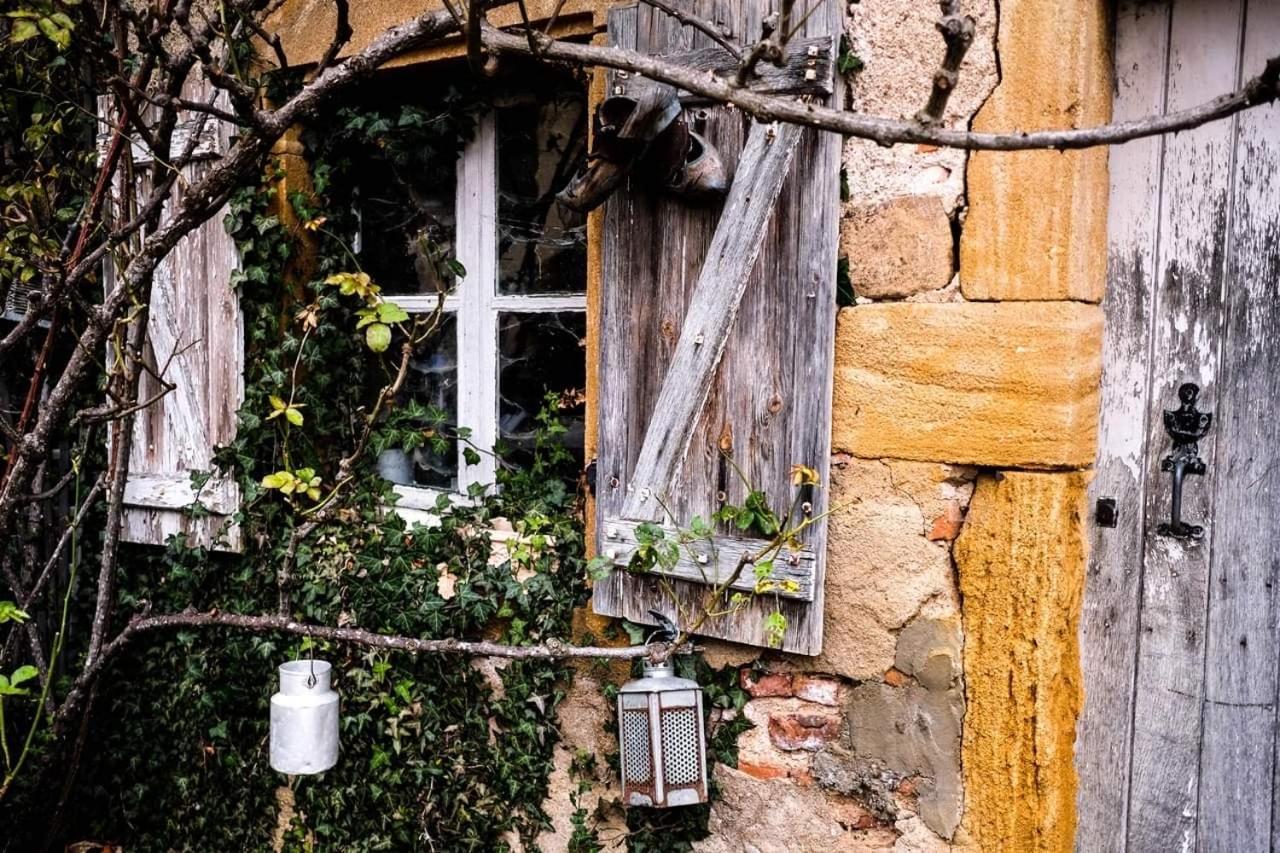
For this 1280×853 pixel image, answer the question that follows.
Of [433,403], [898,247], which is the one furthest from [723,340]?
[433,403]

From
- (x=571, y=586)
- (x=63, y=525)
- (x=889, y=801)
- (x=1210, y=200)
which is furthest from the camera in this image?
(x=63, y=525)

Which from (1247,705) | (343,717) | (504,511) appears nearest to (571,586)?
(504,511)

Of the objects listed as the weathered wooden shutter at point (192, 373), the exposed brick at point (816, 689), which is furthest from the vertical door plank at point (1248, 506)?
the weathered wooden shutter at point (192, 373)

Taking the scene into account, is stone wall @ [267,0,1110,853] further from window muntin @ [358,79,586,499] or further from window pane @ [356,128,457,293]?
window pane @ [356,128,457,293]

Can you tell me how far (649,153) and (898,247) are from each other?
0.63 metres

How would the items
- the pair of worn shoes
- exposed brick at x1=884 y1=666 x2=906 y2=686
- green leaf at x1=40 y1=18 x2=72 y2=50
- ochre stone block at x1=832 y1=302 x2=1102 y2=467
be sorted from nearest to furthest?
green leaf at x1=40 y1=18 x2=72 y2=50 < ochre stone block at x1=832 y1=302 x2=1102 y2=467 < the pair of worn shoes < exposed brick at x1=884 y1=666 x2=906 y2=686

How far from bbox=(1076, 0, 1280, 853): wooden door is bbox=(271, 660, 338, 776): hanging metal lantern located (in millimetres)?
2025

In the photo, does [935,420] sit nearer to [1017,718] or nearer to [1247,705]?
[1017,718]

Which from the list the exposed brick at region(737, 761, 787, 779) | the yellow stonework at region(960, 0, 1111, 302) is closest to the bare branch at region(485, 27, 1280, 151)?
the yellow stonework at region(960, 0, 1111, 302)

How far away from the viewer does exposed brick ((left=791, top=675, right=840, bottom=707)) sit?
2449 millimetres

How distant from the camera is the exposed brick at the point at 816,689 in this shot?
8.04 ft

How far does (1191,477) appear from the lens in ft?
7.32

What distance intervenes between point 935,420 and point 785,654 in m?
0.70

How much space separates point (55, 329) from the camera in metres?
2.95
